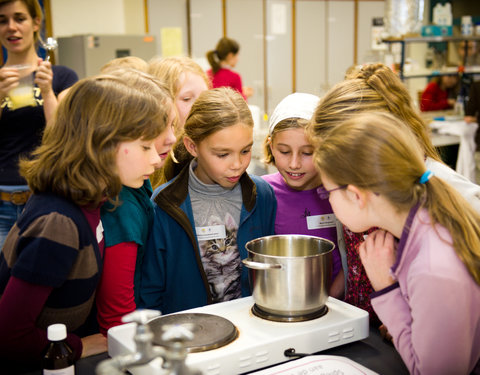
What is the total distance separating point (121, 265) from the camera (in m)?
1.20

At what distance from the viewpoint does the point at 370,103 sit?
51.3 inches

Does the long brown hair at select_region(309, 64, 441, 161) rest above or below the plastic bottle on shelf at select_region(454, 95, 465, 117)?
above

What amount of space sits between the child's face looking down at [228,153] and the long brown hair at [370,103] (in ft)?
0.67

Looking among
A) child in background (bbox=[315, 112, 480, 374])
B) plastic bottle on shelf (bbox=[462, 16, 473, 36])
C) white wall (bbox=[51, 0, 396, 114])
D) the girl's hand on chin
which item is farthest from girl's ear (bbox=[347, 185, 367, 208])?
white wall (bbox=[51, 0, 396, 114])

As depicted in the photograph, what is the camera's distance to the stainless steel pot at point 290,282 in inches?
40.1

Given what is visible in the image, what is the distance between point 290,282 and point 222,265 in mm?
456

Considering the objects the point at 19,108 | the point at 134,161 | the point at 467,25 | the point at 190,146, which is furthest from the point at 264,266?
the point at 467,25

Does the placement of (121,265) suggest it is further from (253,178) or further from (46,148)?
(253,178)

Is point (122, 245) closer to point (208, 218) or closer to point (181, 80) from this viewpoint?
point (208, 218)

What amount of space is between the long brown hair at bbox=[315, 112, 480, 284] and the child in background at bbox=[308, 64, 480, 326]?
0.91ft

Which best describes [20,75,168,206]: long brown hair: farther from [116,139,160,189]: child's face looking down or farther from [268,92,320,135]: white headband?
[268,92,320,135]: white headband

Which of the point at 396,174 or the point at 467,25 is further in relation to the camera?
the point at 467,25

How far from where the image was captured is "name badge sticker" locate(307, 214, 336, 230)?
1562mm

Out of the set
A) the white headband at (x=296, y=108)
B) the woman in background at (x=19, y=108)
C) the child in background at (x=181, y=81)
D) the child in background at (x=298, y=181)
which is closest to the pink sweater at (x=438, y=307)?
the child in background at (x=298, y=181)
